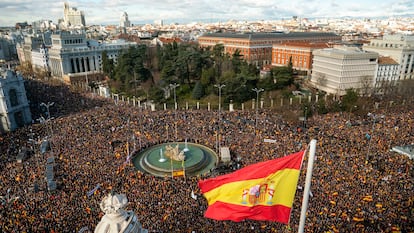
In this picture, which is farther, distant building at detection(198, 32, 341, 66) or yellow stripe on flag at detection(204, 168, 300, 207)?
distant building at detection(198, 32, 341, 66)

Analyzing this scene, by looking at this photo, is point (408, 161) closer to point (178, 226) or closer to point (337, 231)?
point (337, 231)

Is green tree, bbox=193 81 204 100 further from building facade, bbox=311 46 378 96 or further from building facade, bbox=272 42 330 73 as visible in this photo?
building facade, bbox=272 42 330 73

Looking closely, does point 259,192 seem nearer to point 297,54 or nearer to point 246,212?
point 246,212

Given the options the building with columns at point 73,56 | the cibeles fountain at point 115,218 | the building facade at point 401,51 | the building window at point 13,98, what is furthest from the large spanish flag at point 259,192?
the building with columns at point 73,56

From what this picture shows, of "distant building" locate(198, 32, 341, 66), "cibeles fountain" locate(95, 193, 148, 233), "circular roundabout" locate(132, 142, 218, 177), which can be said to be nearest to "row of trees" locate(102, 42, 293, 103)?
"circular roundabout" locate(132, 142, 218, 177)

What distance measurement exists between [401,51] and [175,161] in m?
56.9

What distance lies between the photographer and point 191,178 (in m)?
24.5

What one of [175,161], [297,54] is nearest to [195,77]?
[297,54]

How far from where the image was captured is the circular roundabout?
2789cm

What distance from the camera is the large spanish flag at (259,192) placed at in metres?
8.63

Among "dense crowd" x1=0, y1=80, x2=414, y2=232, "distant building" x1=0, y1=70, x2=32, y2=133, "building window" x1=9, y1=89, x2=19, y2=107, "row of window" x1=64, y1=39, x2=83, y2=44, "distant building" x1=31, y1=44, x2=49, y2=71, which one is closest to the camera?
"dense crowd" x1=0, y1=80, x2=414, y2=232

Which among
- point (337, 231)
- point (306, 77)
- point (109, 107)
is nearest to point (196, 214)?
point (337, 231)

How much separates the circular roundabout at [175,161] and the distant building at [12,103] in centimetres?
1939

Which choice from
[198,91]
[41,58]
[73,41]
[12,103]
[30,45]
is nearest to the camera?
[12,103]
